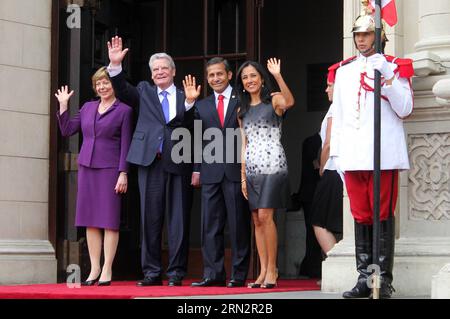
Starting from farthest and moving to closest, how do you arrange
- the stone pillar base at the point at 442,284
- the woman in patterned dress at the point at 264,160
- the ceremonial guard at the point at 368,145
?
1. the woman in patterned dress at the point at 264,160
2. the ceremonial guard at the point at 368,145
3. the stone pillar base at the point at 442,284

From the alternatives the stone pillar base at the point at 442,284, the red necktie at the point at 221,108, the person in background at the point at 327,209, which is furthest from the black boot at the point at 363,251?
the red necktie at the point at 221,108

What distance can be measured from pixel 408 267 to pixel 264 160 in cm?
149

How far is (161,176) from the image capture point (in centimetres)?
927

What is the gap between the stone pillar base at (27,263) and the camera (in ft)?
31.8

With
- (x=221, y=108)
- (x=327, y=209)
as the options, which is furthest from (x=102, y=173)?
(x=327, y=209)

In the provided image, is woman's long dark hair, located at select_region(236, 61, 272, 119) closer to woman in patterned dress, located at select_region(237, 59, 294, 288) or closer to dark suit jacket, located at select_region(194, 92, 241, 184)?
woman in patterned dress, located at select_region(237, 59, 294, 288)

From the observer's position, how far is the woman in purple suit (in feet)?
30.5

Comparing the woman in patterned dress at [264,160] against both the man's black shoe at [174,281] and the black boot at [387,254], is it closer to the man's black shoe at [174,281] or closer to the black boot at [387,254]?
the man's black shoe at [174,281]

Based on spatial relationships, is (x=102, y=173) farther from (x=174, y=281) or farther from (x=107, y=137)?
(x=174, y=281)

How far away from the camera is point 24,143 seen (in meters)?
9.99

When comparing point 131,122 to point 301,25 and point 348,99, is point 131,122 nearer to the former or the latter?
point 348,99

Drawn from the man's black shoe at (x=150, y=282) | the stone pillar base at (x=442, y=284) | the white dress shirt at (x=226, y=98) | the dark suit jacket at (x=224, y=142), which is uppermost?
the white dress shirt at (x=226, y=98)

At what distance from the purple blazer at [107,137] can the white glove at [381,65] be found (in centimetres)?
275

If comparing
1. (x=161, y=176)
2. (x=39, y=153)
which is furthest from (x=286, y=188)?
(x=39, y=153)
